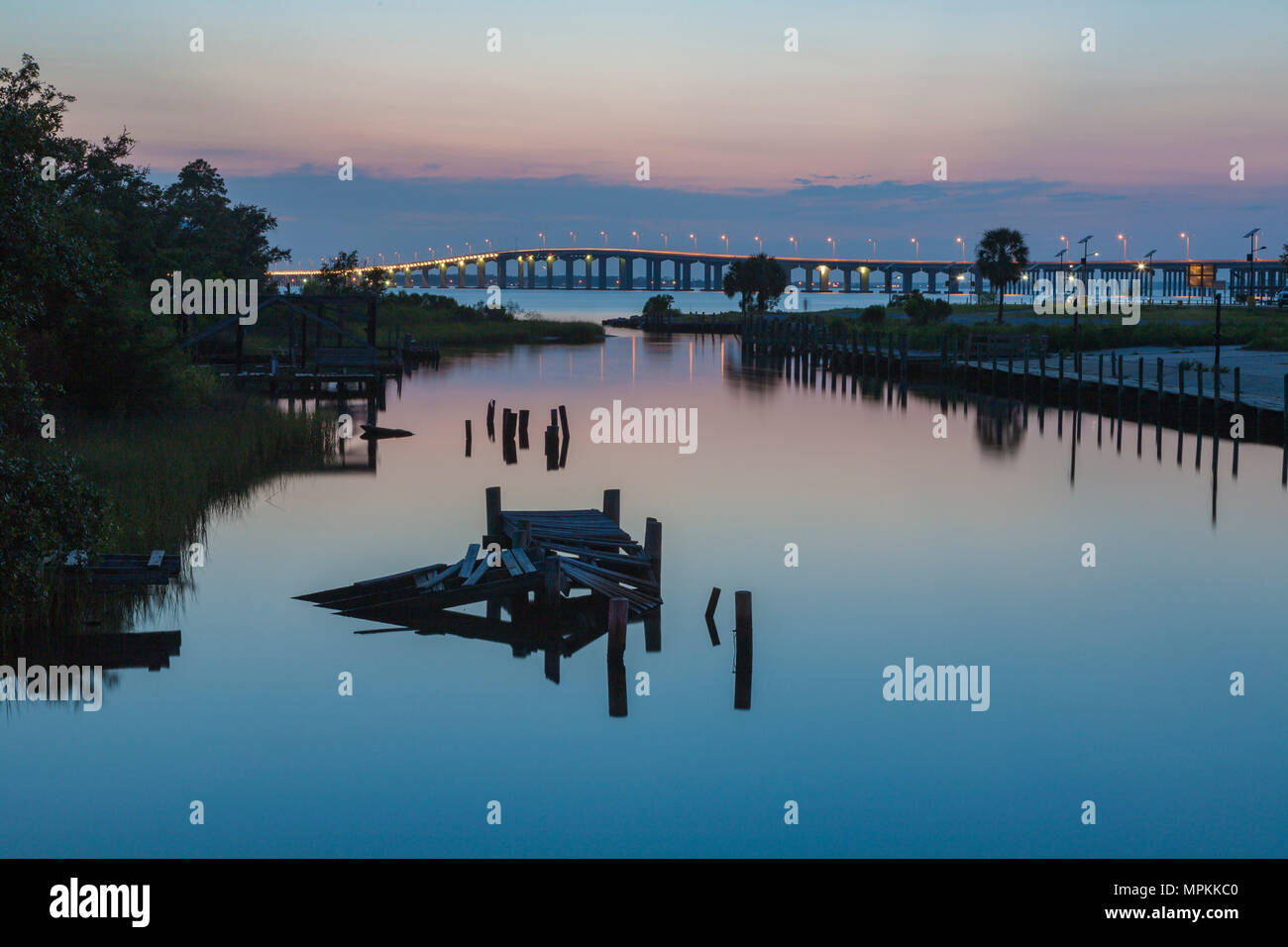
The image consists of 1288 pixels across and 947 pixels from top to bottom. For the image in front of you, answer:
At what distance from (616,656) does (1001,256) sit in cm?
8487

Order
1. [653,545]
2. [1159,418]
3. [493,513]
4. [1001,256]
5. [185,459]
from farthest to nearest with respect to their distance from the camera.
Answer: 1. [1001,256]
2. [1159,418]
3. [185,459]
4. [493,513]
5. [653,545]

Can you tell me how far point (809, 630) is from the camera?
20109 millimetres

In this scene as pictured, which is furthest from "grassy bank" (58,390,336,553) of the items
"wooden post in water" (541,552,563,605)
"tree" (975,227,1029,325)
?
"tree" (975,227,1029,325)

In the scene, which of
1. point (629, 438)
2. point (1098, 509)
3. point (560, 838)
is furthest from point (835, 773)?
point (629, 438)

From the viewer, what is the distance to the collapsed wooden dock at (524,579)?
738 inches

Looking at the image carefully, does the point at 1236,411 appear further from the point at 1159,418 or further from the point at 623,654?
the point at 623,654

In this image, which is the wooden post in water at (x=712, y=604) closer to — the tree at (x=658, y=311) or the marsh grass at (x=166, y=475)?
the marsh grass at (x=166, y=475)

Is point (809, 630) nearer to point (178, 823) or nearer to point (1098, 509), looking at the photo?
point (178, 823)

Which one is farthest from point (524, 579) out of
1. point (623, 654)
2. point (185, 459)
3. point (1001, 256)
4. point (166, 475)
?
point (1001, 256)

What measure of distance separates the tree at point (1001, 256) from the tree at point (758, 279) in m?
56.0

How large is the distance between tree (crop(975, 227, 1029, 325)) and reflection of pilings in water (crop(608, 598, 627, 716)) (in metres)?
82.8

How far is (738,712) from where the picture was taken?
1609 cm

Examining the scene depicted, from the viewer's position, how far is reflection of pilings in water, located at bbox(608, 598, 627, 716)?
1488 centimetres
